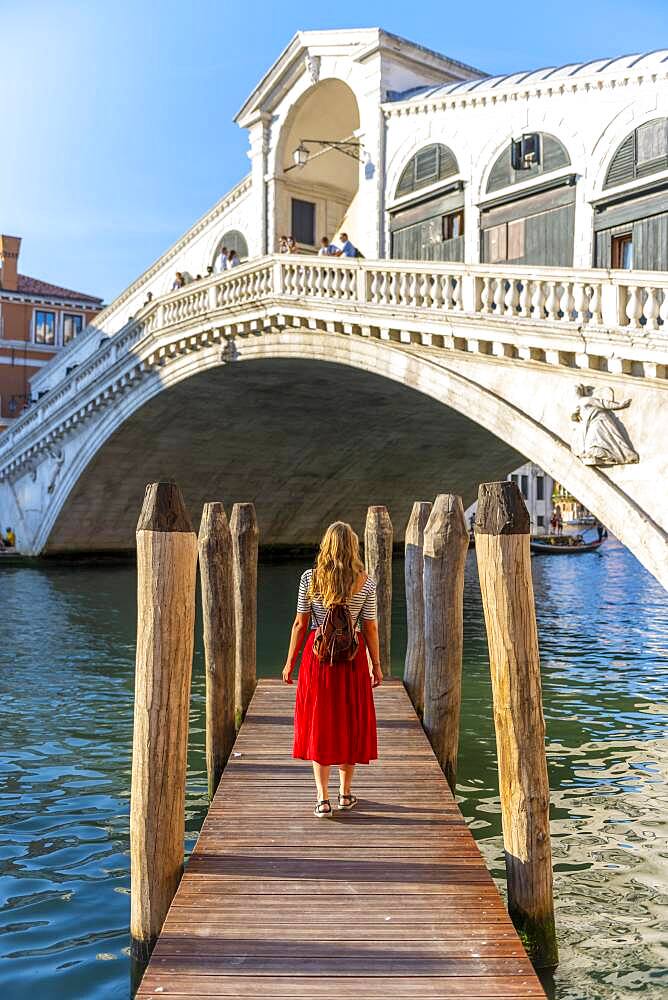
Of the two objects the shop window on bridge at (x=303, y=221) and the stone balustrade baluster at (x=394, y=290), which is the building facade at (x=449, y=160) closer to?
the shop window on bridge at (x=303, y=221)

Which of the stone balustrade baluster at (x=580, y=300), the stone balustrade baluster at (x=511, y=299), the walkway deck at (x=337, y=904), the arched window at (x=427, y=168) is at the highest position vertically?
the arched window at (x=427, y=168)

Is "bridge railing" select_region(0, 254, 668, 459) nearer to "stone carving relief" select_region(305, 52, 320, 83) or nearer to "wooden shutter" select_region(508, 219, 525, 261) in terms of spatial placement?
"wooden shutter" select_region(508, 219, 525, 261)

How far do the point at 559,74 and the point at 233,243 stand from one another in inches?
391

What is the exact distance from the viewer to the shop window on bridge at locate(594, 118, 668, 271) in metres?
12.1

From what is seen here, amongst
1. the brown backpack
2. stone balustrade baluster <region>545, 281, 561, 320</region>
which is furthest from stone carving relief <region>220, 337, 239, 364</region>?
the brown backpack

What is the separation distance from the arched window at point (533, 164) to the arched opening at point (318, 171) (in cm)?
461

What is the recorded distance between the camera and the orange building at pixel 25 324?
3488 cm

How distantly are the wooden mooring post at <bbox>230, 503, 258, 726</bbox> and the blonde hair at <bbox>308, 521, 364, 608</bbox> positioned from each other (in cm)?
286

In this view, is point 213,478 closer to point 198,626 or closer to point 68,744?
point 198,626

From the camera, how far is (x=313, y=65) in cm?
1834

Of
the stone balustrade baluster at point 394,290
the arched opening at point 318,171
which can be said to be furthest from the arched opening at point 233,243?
the stone balustrade baluster at point 394,290

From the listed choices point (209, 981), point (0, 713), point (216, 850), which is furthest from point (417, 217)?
point (209, 981)

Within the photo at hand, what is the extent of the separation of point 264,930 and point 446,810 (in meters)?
1.57

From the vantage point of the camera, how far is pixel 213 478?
2625 centimetres
